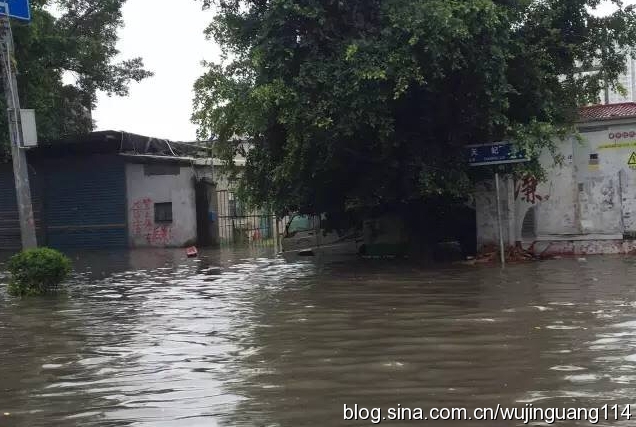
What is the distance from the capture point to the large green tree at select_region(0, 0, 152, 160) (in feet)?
66.0

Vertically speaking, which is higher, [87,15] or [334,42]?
[87,15]

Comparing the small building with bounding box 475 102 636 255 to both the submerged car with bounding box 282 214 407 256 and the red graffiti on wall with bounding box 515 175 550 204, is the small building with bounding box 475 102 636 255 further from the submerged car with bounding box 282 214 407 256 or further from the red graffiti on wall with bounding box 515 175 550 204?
the submerged car with bounding box 282 214 407 256

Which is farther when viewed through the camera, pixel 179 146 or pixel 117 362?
pixel 179 146

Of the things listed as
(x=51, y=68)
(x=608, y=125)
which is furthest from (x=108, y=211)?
(x=608, y=125)

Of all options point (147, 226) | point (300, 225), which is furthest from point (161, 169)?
point (300, 225)

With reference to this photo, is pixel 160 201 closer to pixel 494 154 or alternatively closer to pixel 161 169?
pixel 161 169

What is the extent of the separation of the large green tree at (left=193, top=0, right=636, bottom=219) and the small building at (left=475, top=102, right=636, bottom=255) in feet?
3.38

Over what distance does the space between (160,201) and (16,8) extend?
547 inches

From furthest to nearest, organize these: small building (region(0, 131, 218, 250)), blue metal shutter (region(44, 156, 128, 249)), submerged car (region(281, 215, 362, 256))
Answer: blue metal shutter (region(44, 156, 128, 249)) → small building (region(0, 131, 218, 250)) → submerged car (region(281, 215, 362, 256))

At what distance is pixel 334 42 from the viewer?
12695mm

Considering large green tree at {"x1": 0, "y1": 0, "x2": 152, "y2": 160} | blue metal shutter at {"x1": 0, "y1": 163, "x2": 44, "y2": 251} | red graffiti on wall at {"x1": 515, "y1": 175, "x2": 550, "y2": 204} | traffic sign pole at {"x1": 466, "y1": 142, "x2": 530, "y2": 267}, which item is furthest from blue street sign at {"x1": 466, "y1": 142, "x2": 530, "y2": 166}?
blue metal shutter at {"x1": 0, "y1": 163, "x2": 44, "y2": 251}

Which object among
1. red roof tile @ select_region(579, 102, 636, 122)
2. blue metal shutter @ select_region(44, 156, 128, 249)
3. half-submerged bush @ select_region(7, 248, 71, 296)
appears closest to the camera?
half-submerged bush @ select_region(7, 248, 71, 296)

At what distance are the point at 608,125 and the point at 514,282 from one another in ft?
20.8

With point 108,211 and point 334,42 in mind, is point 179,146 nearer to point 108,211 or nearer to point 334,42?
point 108,211
